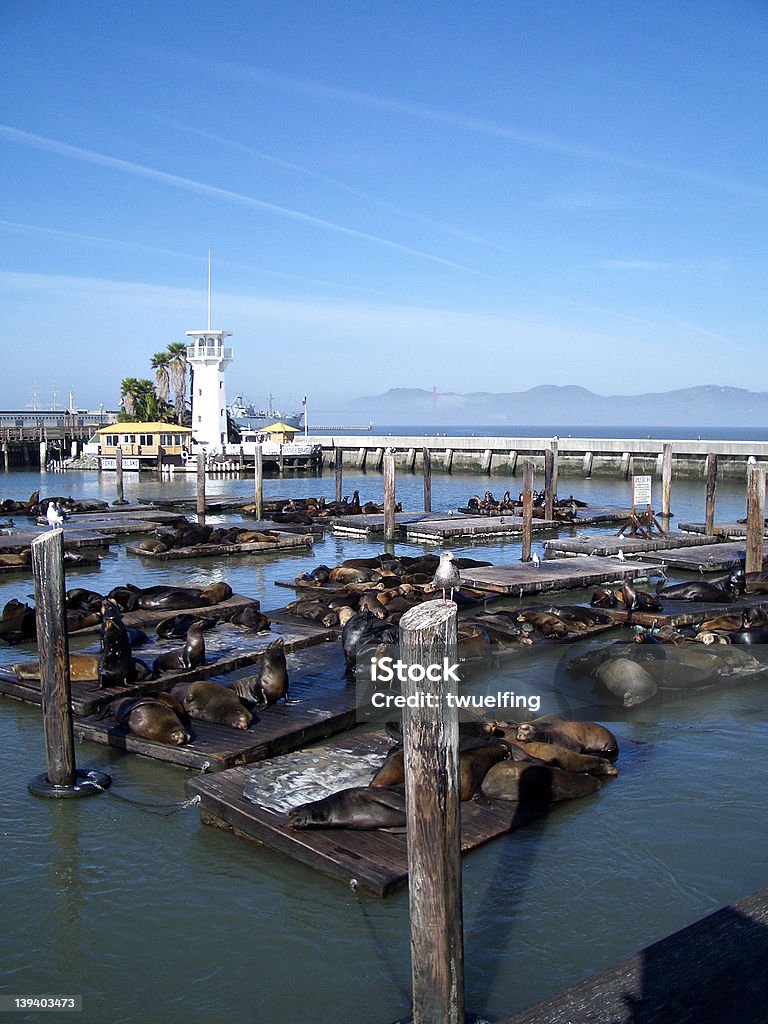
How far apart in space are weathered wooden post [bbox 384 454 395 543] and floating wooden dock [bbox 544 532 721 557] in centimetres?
405

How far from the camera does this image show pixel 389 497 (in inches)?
911

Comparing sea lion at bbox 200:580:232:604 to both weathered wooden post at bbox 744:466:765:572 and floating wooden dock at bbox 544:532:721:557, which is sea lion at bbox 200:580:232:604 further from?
weathered wooden post at bbox 744:466:765:572

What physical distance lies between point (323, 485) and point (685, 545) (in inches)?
1004

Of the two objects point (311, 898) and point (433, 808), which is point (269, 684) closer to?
point (311, 898)

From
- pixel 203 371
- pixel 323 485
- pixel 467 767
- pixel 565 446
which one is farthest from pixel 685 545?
pixel 203 371

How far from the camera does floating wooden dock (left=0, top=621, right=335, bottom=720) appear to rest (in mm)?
9008

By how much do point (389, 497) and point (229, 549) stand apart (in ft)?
14.8

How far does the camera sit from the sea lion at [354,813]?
243 inches

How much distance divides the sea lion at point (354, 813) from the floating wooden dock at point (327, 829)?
5 cm

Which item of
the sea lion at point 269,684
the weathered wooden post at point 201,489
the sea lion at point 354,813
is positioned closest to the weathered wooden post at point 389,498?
the weathered wooden post at point 201,489

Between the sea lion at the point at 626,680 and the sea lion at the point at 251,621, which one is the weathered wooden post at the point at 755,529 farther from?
the sea lion at the point at 251,621

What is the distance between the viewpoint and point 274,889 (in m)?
5.92

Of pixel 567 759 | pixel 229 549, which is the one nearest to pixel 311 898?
pixel 567 759

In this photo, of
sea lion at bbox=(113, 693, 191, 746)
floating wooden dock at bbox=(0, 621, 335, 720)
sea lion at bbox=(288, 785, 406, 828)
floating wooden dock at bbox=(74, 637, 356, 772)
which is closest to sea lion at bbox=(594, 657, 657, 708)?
floating wooden dock at bbox=(74, 637, 356, 772)
